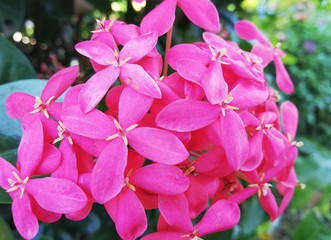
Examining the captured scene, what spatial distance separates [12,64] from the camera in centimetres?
62

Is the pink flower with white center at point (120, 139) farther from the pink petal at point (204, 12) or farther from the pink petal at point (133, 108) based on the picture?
the pink petal at point (204, 12)

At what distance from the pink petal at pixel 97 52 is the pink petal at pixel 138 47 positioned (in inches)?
0.5

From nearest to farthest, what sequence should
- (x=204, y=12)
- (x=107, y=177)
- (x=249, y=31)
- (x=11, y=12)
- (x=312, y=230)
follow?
(x=107, y=177)
(x=204, y=12)
(x=249, y=31)
(x=11, y=12)
(x=312, y=230)

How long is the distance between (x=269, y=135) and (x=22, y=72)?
1.16 ft

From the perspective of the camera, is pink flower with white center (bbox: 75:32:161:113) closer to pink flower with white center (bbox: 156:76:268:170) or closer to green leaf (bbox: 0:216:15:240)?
pink flower with white center (bbox: 156:76:268:170)

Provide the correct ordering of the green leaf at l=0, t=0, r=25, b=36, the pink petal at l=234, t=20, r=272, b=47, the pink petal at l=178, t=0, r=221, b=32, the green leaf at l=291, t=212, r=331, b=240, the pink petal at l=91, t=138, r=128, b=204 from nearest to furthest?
1. the pink petal at l=91, t=138, r=128, b=204
2. the pink petal at l=178, t=0, r=221, b=32
3. the pink petal at l=234, t=20, r=272, b=47
4. the green leaf at l=0, t=0, r=25, b=36
5. the green leaf at l=291, t=212, r=331, b=240

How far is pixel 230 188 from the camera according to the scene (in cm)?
47

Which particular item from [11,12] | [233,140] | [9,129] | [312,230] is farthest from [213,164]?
[312,230]

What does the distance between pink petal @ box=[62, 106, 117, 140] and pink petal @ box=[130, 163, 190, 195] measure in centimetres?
4

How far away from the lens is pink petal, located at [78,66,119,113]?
15.0 inches

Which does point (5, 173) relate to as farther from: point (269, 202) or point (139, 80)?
point (269, 202)

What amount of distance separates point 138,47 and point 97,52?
4 centimetres

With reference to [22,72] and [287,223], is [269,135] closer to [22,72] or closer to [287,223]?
[22,72]

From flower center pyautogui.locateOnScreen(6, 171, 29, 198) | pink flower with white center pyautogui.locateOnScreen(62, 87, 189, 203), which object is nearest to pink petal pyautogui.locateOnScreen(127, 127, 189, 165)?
pink flower with white center pyautogui.locateOnScreen(62, 87, 189, 203)
